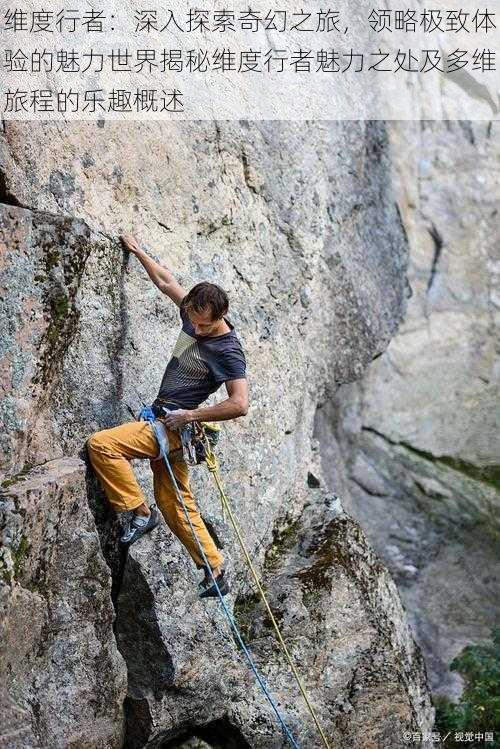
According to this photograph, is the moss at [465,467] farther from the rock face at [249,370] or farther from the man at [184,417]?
the man at [184,417]

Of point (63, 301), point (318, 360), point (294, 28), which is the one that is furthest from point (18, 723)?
point (294, 28)

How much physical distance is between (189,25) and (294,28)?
6.19ft

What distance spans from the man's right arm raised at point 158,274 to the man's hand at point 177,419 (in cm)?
91

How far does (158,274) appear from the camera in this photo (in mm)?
7211

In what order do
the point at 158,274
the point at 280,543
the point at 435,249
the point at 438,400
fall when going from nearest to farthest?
the point at 158,274, the point at 280,543, the point at 438,400, the point at 435,249

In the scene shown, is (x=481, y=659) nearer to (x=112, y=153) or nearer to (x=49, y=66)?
(x=112, y=153)

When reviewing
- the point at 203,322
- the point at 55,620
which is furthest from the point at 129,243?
the point at 55,620

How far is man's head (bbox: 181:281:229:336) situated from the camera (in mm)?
6371

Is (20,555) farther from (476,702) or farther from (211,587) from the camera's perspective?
(476,702)

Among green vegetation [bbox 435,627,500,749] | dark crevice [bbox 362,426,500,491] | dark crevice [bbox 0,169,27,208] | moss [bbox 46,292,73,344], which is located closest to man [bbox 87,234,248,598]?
moss [bbox 46,292,73,344]

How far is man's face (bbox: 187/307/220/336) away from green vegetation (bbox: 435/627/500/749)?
18.5 ft

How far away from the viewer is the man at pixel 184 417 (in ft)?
21.3

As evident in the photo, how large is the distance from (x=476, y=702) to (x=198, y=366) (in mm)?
6182

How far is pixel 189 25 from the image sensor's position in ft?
28.8
